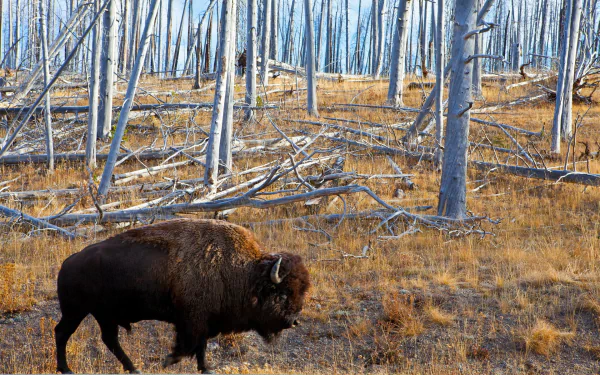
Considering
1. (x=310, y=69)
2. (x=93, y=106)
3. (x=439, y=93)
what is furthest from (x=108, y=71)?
(x=439, y=93)

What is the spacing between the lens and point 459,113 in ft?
27.2

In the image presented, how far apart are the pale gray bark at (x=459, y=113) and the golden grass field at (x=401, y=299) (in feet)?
2.14

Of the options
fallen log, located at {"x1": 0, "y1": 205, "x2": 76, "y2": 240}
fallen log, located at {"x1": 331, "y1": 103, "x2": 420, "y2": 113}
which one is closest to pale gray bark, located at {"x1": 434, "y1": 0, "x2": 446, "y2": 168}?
fallen log, located at {"x1": 331, "y1": 103, "x2": 420, "y2": 113}

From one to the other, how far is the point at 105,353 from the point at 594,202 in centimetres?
887

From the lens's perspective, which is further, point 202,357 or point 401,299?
point 401,299

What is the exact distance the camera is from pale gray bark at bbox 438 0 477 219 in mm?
8312

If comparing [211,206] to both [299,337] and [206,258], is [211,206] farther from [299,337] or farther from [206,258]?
[206,258]

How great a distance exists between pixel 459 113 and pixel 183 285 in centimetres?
579

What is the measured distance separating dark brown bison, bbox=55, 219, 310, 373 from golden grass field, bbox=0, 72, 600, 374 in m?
0.74

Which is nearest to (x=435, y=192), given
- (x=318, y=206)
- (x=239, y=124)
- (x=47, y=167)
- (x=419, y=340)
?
(x=318, y=206)

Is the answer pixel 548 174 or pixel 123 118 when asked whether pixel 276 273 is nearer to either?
pixel 123 118

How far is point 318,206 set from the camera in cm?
932

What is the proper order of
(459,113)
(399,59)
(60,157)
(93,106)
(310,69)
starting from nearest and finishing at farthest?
1. (459,113)
2. (93,106)
3. (60,157)
4. (310,69)
5. (399,59)

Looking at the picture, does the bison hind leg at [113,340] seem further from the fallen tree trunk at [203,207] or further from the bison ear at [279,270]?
the fallen tree trunk at [203,207]
